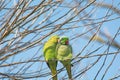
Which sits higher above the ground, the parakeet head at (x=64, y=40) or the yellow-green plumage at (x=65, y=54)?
the parakeet head at (x=64, y=40)

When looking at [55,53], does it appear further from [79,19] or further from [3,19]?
[3,19]

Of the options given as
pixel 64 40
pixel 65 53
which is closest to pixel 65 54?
pixel 65 53

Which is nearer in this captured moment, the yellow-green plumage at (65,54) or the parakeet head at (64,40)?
the yellow-green plumage at (65,54)

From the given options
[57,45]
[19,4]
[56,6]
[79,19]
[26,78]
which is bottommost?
[26,78]

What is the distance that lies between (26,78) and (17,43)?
0.29 m

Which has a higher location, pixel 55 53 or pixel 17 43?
pixel 17 43

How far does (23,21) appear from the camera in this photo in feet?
5.84

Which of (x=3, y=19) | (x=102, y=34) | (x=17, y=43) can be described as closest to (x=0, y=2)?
(x=3, y=19)

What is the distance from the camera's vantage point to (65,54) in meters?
1.84

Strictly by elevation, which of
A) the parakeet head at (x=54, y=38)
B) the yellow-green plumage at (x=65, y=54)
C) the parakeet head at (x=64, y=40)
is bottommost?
the yellow-green plumage at (x=65, y=54)

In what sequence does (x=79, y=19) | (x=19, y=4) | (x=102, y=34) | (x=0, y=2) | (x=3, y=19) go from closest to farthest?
1. (x=102, y=34)
2. (x=19, y=4)
3. (x=79, y=19)
4. (x=0, y=2)
5. (x=3, y=19)

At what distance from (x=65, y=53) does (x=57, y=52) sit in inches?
3.4

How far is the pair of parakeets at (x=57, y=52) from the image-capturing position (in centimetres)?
182

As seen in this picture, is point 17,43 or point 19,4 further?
point 17,43
